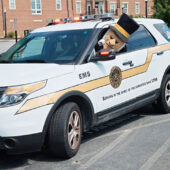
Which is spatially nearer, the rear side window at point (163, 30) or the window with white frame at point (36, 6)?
the rear side window at point (163, 30)

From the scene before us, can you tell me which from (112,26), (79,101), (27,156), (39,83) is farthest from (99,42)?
(27,156)

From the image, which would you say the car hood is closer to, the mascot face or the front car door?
the front car door

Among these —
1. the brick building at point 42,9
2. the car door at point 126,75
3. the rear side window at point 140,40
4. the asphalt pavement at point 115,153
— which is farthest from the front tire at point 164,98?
the brick building at point 42,9

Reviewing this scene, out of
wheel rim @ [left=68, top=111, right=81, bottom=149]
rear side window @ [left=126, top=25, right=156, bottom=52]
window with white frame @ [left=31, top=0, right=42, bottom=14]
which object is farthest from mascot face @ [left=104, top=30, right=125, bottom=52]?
window with white frame @ [left=31, top=0, right=42, bottom=14]

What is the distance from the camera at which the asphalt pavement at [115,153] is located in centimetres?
430

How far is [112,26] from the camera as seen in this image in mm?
5434

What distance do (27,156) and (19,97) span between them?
3.49 feet

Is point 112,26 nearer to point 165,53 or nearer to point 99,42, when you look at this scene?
point 99,42

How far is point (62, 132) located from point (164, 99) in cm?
290

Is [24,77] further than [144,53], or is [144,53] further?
A: [144,53]

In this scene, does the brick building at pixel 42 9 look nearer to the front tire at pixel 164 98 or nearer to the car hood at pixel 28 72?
the front tire at pixel 164 98

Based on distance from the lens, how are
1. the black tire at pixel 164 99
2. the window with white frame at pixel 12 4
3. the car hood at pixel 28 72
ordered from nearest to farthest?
the car hood at pixel 28 72, the black tire at pixel 164 99, the window with white frame at pixel 12 4

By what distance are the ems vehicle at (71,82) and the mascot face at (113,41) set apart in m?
0.08

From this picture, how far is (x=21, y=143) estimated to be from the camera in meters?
4.05
